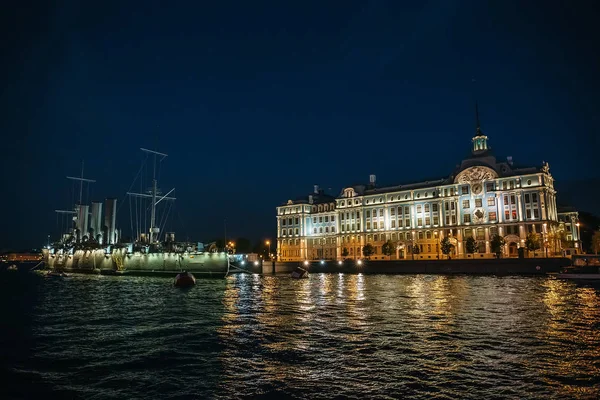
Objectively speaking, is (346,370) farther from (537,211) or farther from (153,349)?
(537,211)

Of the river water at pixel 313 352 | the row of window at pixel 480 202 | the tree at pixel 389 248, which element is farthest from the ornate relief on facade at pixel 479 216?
the river water at pixel 313 352

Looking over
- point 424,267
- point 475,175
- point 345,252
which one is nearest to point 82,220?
point 345,252

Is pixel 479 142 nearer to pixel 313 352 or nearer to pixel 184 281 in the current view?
pixel 184 281

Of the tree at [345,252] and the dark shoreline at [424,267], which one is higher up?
the tree at [345,252]

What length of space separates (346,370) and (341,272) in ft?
293

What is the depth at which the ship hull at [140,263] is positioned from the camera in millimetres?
88500

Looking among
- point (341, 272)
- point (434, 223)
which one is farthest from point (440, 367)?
point (434, 223)

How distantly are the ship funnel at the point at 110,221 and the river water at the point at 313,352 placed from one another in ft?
308

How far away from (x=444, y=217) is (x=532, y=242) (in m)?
25.2

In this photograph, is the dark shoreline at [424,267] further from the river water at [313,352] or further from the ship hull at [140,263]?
the river water at [313,352]

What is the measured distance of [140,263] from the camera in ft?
339

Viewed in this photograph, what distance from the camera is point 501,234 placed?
10400 centimetres

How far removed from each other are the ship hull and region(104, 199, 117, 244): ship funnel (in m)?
4.04

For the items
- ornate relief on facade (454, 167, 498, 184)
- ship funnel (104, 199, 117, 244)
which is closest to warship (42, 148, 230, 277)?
ship funnel (104, 199, 117, 244)
